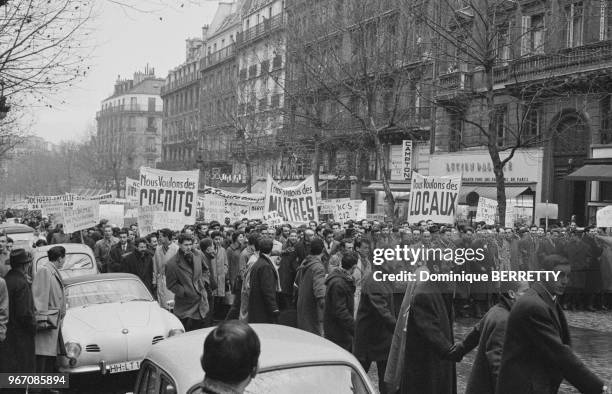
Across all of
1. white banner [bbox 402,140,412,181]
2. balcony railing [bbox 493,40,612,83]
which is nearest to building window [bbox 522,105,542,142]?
balcony railing [bbox 493,40,612,83]

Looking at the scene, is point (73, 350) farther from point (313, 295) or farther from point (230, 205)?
→ point (230, 205)

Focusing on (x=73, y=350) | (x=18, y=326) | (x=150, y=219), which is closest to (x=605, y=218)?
(x=150, y=219)

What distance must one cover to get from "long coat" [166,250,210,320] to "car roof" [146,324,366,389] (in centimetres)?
530

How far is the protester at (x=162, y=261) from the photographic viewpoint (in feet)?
39.7

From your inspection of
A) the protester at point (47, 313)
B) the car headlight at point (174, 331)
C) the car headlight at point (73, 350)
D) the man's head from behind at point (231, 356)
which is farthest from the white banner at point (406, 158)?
the man's head from behind at point (231, 356)

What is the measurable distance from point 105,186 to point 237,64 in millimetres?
32969

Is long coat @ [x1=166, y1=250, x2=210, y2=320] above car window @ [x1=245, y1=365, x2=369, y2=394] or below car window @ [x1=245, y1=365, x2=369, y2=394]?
below

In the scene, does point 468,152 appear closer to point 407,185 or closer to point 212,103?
point 407,185

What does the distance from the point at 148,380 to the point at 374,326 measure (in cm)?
336

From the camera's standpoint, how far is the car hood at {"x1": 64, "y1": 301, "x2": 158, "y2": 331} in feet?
28.8

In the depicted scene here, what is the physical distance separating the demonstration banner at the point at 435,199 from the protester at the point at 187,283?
23.6ft

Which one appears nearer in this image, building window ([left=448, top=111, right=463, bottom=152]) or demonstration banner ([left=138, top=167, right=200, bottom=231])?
demonstration banner ([left=138, top=167, right=200, bottom=231])

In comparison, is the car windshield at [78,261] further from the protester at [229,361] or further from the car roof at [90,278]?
the protester at [229,361]

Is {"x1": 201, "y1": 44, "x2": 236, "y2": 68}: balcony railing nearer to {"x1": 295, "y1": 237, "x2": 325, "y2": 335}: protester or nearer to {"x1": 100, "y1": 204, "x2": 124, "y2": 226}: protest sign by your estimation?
{"x1": 100, "y1": 204, "x2": 124, "y2": 226}: protest sign
